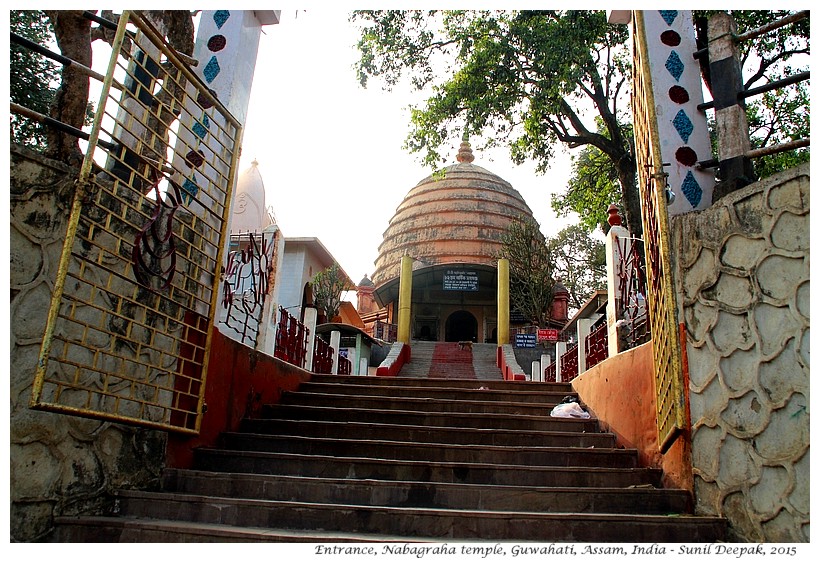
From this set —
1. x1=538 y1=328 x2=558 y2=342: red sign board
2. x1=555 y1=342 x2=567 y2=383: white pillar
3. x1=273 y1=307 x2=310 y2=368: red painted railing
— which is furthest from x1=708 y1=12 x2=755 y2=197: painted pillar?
x1=538 y1=328 x2=558 y2=342: red sign board

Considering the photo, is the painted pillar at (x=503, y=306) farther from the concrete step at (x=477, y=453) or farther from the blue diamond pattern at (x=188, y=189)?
the blue diamond pattern at (x=188, y=189)

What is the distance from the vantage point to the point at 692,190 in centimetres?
464

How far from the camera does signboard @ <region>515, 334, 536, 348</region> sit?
17531 mm

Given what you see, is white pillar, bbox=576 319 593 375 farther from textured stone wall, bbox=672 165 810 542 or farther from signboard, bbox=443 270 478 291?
signboard, bbox=443 270 478 291

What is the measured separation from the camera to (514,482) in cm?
429

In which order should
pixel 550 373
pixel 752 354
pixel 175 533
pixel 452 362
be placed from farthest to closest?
pixel 452 362 → pixel 550 373 → pixel 752 354 → pixel 175 533

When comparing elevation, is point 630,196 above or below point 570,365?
above

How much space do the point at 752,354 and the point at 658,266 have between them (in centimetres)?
103

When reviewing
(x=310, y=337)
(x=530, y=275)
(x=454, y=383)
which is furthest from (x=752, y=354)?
(x=530, y=275)

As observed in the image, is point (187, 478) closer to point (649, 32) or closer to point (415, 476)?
point (415, 476)

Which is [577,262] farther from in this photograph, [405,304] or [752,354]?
[752,354]

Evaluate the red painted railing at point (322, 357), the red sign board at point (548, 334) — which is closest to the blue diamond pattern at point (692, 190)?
the red painted railing at point (322, 357)

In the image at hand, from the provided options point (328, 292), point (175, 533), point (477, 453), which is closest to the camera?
point (175, 533)

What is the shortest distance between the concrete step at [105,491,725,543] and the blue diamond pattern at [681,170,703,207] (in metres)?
2.32
